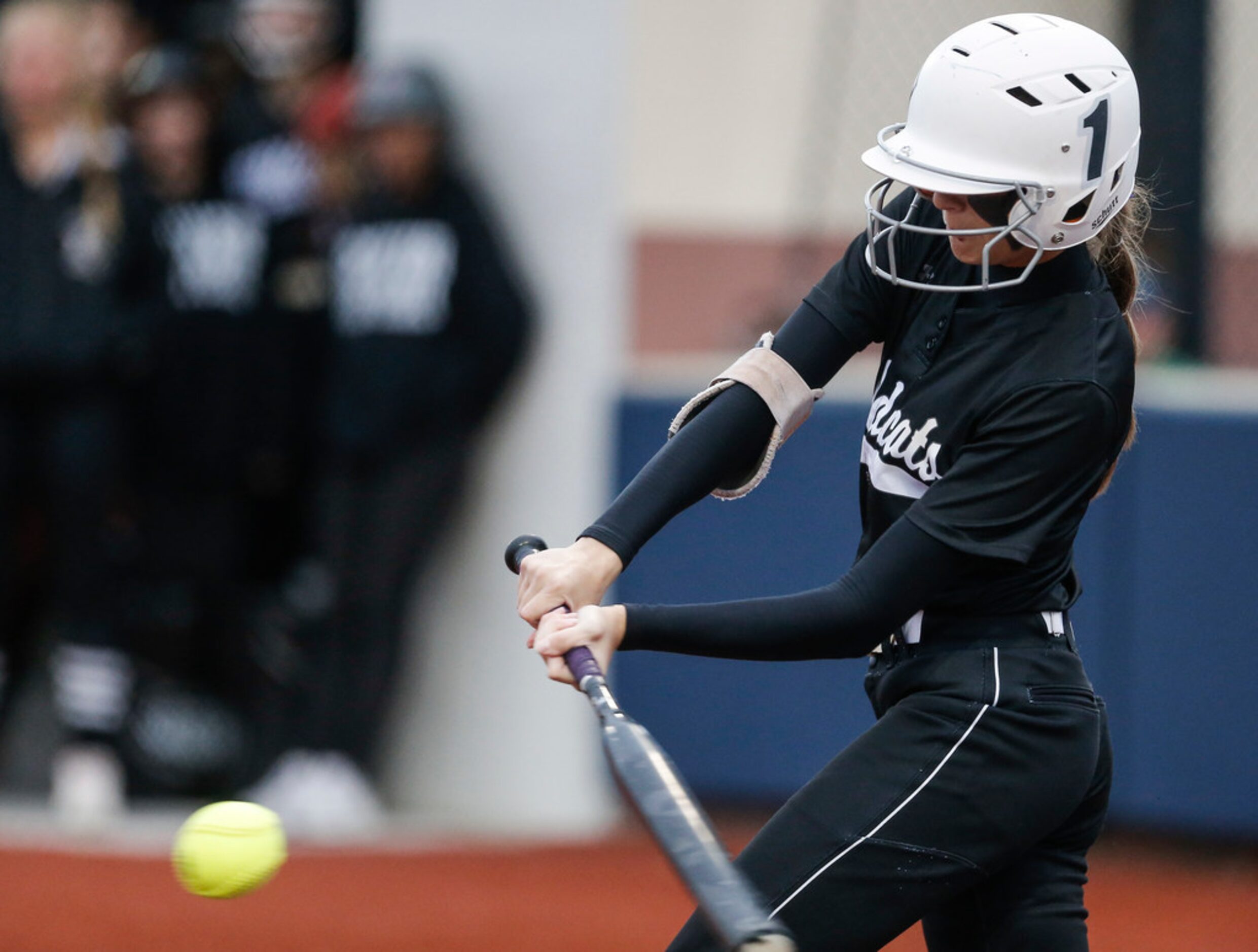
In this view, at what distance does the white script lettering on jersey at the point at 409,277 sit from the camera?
6.82 m

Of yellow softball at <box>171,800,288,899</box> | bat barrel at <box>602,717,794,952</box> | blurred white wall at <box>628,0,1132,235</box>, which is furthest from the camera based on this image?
blurred white wall at <box>628,0,1132,235</box>

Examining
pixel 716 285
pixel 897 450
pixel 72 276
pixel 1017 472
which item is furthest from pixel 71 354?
pixel 1017 472

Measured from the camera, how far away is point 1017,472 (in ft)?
9.55

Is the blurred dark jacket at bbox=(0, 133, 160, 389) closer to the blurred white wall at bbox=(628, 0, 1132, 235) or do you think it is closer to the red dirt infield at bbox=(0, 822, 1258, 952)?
the red dirt infield at bbox=(0, 822, 1258, 952)

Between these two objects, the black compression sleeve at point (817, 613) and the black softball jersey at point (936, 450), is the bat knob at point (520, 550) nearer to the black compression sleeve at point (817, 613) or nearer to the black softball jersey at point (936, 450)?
the black softball jersey at point (936, 450)

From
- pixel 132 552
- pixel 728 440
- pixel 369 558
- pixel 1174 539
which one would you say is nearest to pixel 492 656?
pixel 369 558

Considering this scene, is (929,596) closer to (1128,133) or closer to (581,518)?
(1128,133)

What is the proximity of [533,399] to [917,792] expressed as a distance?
4.20 meters

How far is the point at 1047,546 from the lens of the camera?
3027 millimetres

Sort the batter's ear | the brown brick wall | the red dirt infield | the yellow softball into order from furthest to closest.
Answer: the brown brick wall
the red dirt infield
the yellow softball
the batter's ear

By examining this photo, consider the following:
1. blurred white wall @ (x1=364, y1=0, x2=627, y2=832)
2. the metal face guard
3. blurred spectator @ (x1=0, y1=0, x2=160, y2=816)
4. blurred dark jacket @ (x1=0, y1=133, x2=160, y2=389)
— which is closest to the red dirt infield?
blurred white wall @ (x1=364, y1=0, x2=627, y2=832)

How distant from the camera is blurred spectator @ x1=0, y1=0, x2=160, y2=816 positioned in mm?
6777

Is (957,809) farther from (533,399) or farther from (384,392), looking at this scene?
(533,399)

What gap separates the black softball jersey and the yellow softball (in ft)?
3.25
